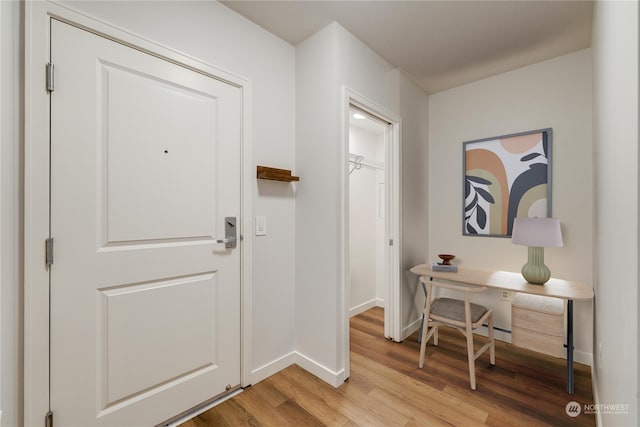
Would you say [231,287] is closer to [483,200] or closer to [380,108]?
[380,108]

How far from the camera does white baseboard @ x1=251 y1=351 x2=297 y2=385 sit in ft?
6.48

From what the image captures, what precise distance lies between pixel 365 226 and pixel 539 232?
1.80 metres

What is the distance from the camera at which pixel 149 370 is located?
4.99 ft

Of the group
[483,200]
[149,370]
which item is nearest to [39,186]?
[149,370]

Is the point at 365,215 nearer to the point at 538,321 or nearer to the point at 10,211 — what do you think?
the point at 538,321

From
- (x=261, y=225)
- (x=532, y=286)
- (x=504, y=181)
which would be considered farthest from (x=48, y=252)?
(x=504, y=181)

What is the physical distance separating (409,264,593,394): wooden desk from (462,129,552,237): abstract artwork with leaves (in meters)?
0.52

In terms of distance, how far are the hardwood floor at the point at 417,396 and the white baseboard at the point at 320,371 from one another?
0.04 m

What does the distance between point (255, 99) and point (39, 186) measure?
129cm

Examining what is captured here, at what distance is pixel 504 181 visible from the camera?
2.64 m

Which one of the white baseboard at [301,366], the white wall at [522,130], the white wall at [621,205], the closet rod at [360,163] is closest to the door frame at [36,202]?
the white baseboard at [301,366]

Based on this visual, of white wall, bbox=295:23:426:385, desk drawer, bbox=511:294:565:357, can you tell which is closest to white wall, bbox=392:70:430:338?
white wall, bbox=295:23:426:385

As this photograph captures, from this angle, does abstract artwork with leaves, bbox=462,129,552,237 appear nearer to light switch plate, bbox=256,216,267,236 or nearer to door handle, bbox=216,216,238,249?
light switch plate, bbox=256,216,267,236

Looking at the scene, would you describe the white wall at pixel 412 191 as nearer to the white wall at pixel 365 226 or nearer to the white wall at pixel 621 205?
the white wall at pixel 365 226
